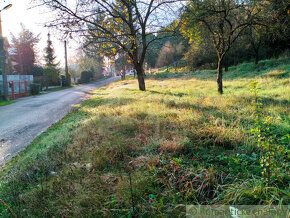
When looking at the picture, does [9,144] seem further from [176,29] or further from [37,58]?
[37,58]

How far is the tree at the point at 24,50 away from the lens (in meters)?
34.6

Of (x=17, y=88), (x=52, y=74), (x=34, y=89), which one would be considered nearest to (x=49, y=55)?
(x=52, y=74)

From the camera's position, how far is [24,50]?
34688 mm

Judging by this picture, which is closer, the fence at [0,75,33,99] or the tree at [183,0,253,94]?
the tree at [183,0,253,94]

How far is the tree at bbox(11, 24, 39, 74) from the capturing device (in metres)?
34.6

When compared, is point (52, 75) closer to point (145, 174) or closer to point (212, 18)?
point (212, 18)

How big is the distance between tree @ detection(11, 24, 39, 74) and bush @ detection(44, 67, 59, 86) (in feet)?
15.2

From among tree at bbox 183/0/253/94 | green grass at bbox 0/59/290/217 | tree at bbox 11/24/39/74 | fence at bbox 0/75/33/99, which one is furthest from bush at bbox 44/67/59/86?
green grass at bbox 0/59/290/217

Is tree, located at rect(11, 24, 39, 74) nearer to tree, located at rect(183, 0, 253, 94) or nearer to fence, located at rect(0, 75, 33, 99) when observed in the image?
fence, located at rect(0, 75, 33, 99)

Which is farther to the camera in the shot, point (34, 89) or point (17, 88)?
point (34, 89)

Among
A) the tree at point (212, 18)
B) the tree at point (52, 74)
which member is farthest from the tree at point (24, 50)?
the tree at point (212, 18)

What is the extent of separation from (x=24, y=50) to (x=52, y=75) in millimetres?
8780

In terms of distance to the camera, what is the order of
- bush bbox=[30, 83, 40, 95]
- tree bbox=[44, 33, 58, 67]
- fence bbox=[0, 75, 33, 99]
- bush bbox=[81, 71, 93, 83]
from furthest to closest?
1. bush bbox=[81, 71, 93, 83]
2. tree bbox=[44, 33, 58, 67]
3. bush bbox=[30, 83, 40, 95]
4. fence bbox=[0, 75, 33, 99]

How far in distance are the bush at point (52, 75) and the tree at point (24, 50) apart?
15.2 feet
